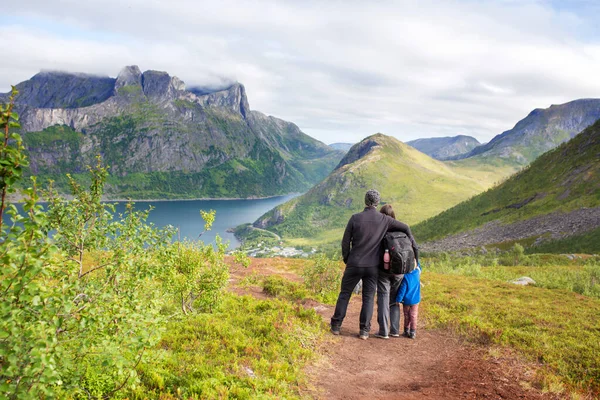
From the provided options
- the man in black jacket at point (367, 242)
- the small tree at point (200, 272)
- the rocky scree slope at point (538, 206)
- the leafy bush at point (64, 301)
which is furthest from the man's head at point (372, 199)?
the rocky scree slope at point (538, 206)

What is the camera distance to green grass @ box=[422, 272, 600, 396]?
10039 millimetres

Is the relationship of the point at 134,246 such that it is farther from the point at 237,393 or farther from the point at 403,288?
the point at 403,288

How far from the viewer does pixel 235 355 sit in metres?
10.1

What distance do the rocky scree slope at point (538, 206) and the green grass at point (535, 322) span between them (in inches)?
2118

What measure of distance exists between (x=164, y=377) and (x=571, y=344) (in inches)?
508

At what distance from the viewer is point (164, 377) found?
337 inches

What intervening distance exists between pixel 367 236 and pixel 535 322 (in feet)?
29.7

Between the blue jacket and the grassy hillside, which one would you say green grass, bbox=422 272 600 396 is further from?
the grassy hillside

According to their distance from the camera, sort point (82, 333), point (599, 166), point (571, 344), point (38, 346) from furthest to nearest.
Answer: point (599, 166) → point (571, 344) → point (82, 333) → point (38, 346)

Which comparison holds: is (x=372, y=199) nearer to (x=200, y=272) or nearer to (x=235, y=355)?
(x=235, y=355)

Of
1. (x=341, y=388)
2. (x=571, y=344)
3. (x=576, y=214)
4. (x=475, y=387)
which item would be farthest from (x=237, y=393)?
(x=576, y=214)

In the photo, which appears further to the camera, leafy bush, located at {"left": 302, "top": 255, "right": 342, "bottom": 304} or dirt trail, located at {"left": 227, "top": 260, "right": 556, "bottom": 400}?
leafy bush, located at {"left": 302, "top": 255, "right": 342, "bottom": 304}

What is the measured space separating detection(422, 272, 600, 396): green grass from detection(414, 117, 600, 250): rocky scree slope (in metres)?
53.8

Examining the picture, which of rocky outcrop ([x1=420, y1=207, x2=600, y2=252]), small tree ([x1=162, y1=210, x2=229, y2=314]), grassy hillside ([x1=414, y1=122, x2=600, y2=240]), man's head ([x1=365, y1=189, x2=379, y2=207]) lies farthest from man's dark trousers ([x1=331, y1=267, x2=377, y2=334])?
grassy hillside ([x1=414, y1=122, x2=600, y2=240])
